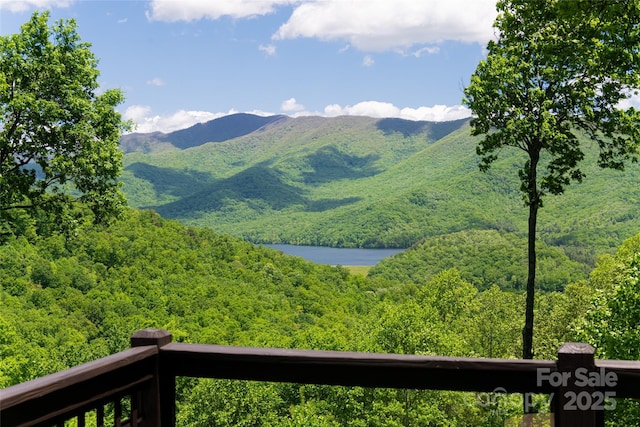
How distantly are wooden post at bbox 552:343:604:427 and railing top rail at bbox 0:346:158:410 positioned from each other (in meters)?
1.52

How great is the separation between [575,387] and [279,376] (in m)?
1.07

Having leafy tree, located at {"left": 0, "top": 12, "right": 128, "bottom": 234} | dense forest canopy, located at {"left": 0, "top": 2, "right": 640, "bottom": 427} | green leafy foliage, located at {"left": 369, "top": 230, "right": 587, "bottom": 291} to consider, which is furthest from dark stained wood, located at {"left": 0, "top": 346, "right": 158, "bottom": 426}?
green leafy foliage, located at {"left": 369, "top": 230, "right": 587, "bottom": 291}

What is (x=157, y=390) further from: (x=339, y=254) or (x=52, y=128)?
(x=339, y=254)

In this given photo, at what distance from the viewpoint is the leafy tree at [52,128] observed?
12.1m

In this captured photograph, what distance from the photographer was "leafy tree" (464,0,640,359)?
11555mm

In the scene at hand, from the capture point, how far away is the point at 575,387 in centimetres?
203

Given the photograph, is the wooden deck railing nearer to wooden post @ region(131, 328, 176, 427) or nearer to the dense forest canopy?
wooden post @ region(131, 328, 176, 427)

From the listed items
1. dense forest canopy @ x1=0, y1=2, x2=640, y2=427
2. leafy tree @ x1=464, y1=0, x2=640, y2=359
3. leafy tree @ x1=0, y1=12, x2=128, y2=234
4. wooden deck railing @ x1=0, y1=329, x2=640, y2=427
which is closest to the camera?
wooden deck railing @ x1=0, y1=329, x2=640, y2=427

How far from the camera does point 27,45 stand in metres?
12.4

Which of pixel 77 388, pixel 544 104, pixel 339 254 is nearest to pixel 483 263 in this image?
pixel 339 254

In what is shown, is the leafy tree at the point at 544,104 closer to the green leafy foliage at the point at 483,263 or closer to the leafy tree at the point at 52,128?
the leafy tree at the point at 52,128

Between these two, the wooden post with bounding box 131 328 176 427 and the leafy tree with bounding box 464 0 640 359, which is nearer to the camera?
the wooden post with bounding box 131 328 176 427

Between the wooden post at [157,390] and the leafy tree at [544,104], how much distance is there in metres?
10.2

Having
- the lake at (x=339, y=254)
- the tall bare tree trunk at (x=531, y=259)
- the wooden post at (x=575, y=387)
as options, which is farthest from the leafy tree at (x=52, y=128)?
the lake at (x=339, y=254)
